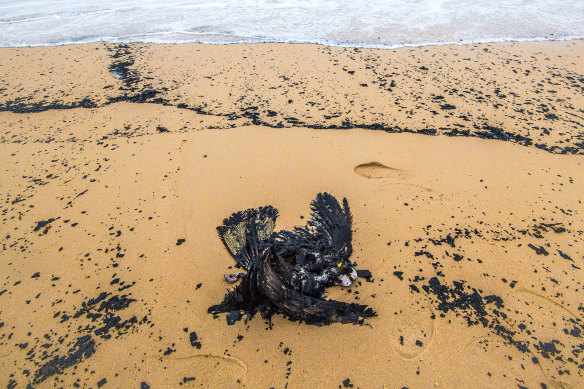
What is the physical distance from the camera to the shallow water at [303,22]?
680cm

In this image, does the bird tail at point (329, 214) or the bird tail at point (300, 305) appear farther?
the bird tail at point (329, 214)

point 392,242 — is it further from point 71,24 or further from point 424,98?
point 71,24

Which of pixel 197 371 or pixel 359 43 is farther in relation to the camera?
pixel 359 43

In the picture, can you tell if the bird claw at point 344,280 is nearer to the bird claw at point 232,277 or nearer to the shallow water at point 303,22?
the bird claw at point 232,277

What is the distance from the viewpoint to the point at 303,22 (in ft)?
25.0

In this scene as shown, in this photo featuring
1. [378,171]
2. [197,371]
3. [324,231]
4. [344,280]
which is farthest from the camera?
[378,171]

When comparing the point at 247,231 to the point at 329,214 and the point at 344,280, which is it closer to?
the point at 329,214

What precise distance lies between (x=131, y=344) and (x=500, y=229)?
2944 mm

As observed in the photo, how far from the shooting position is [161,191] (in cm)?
325

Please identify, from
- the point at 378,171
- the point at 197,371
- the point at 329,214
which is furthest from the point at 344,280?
the point at 378,171

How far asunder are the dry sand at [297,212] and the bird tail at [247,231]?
0.36 ft

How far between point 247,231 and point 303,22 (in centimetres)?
650

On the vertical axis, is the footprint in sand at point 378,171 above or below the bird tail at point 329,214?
above

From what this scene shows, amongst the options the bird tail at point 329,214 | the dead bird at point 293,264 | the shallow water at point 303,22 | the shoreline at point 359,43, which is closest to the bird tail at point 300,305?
the dead bird at point 293,264
